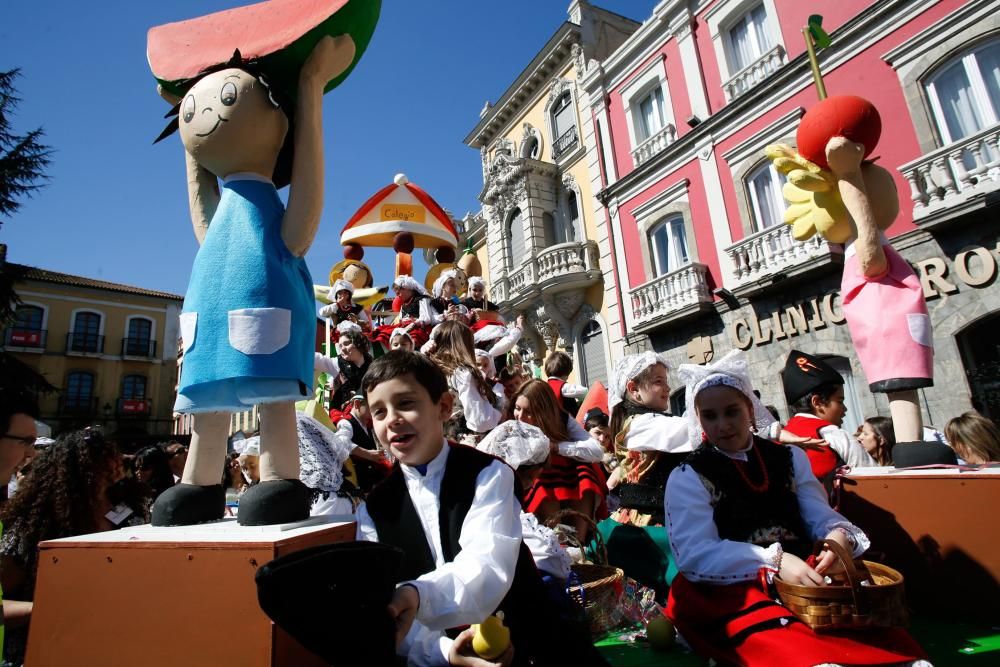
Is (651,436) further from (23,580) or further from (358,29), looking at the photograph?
(23,580)

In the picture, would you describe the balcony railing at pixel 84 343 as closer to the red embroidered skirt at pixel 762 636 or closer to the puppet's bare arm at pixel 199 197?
the puppet's bare arm at pixel 199 197

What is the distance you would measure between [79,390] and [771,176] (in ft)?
98.8

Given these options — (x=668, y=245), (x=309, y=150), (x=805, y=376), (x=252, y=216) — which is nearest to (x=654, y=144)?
(x=668, y=245)

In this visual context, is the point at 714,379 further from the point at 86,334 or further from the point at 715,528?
the point at 86,334

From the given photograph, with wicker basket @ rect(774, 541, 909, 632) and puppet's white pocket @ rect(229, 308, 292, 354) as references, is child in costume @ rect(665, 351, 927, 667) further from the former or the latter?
puppet's white pocket @ rect(229, 308, 292, 354)

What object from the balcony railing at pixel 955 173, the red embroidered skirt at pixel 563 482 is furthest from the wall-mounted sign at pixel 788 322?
the red embroidered skirt at pixel 563 482

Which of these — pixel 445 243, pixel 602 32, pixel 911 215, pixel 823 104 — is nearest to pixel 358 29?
pixel 823 104

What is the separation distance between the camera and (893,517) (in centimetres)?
267

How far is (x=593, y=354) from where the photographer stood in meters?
13.7

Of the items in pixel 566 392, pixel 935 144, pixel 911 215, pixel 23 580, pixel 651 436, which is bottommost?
pixel 23 580

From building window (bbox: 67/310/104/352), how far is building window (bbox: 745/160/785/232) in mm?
29499

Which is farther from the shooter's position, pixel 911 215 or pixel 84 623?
pixel 911 215

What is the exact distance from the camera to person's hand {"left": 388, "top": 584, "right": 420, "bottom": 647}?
110 cm

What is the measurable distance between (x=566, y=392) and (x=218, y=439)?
406 centimetres
